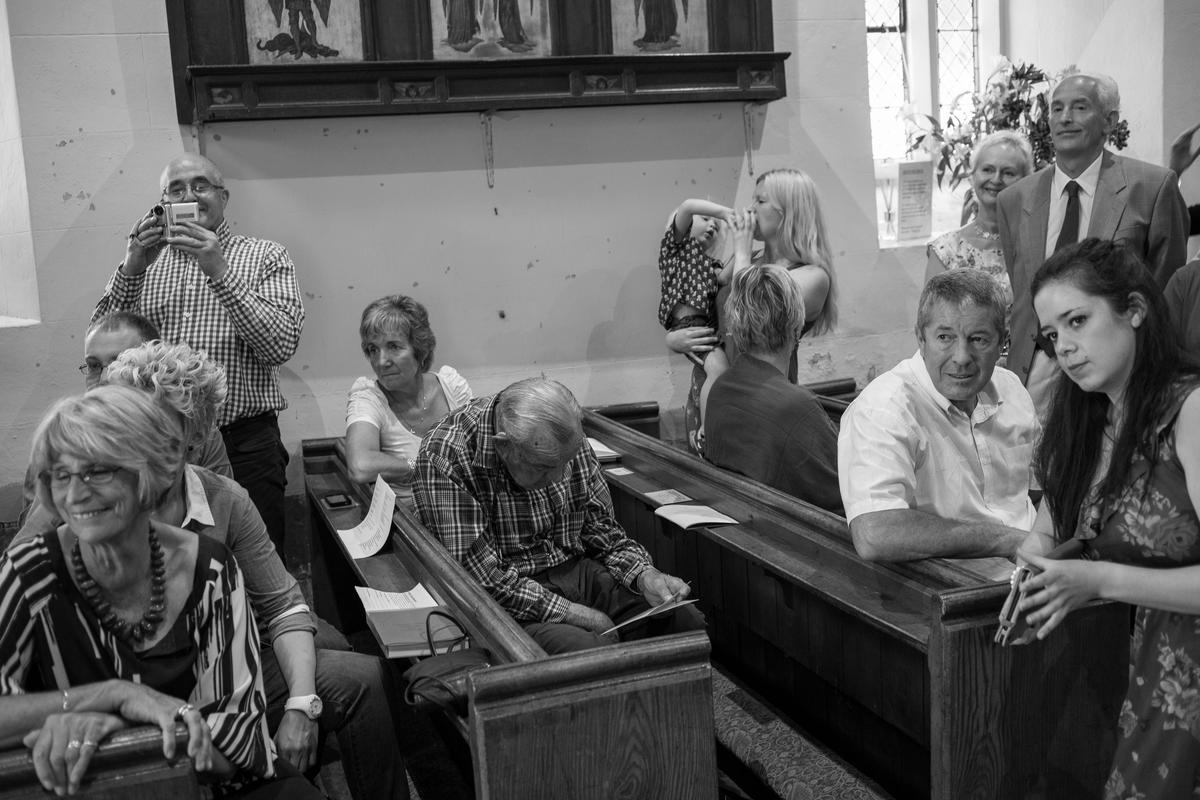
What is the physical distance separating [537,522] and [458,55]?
2546 mm

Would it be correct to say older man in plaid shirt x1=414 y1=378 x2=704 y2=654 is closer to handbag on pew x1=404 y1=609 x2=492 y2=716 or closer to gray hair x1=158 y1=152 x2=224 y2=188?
handbag on pew x1=404 y1=609 x2=492 y2=716

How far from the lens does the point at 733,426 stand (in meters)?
3.34

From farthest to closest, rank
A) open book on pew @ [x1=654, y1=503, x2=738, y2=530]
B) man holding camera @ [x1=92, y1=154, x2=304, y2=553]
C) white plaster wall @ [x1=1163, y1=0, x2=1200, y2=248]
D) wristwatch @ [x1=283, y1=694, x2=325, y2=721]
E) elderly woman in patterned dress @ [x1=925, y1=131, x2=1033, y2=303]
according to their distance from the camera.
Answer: white plaster wall @ [x1=1163, y1=0, x2=1200, y2=248]
elderly woman in patterned dress @ [x1=925, y1=131, x2=1033, y2=303]
man holding camera @ [x1=92, y1=154, x2=304, y2=553]
open book on pew @ [x1=654, y1=503, x2=738, y2=530]
wristwatch @ [x1=283, y1=694, x2=325, y2=721]

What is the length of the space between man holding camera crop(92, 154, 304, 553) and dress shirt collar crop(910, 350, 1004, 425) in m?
2.00

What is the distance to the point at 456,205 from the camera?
16.2 ft

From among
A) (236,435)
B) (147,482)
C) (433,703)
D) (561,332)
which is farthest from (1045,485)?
(561,332)

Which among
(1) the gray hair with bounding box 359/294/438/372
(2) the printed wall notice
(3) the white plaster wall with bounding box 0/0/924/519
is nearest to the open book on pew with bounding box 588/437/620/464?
(1) the gray hair with bounding box 359/294/438/372

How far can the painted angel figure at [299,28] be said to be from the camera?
4.56m

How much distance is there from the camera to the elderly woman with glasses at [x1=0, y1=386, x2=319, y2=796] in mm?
1777

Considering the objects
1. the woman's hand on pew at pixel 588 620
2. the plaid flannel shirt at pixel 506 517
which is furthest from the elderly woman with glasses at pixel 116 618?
the woman's hand on pew at pixel 588 620

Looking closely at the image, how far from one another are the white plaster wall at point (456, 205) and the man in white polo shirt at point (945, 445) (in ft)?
8.64

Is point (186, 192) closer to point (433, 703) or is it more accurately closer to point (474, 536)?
point (474, 536)

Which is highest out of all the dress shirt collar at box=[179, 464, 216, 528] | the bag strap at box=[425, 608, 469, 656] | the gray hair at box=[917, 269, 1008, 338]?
the gray hair at box=[917, 269, 1008, 338]

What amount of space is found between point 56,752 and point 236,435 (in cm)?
225
